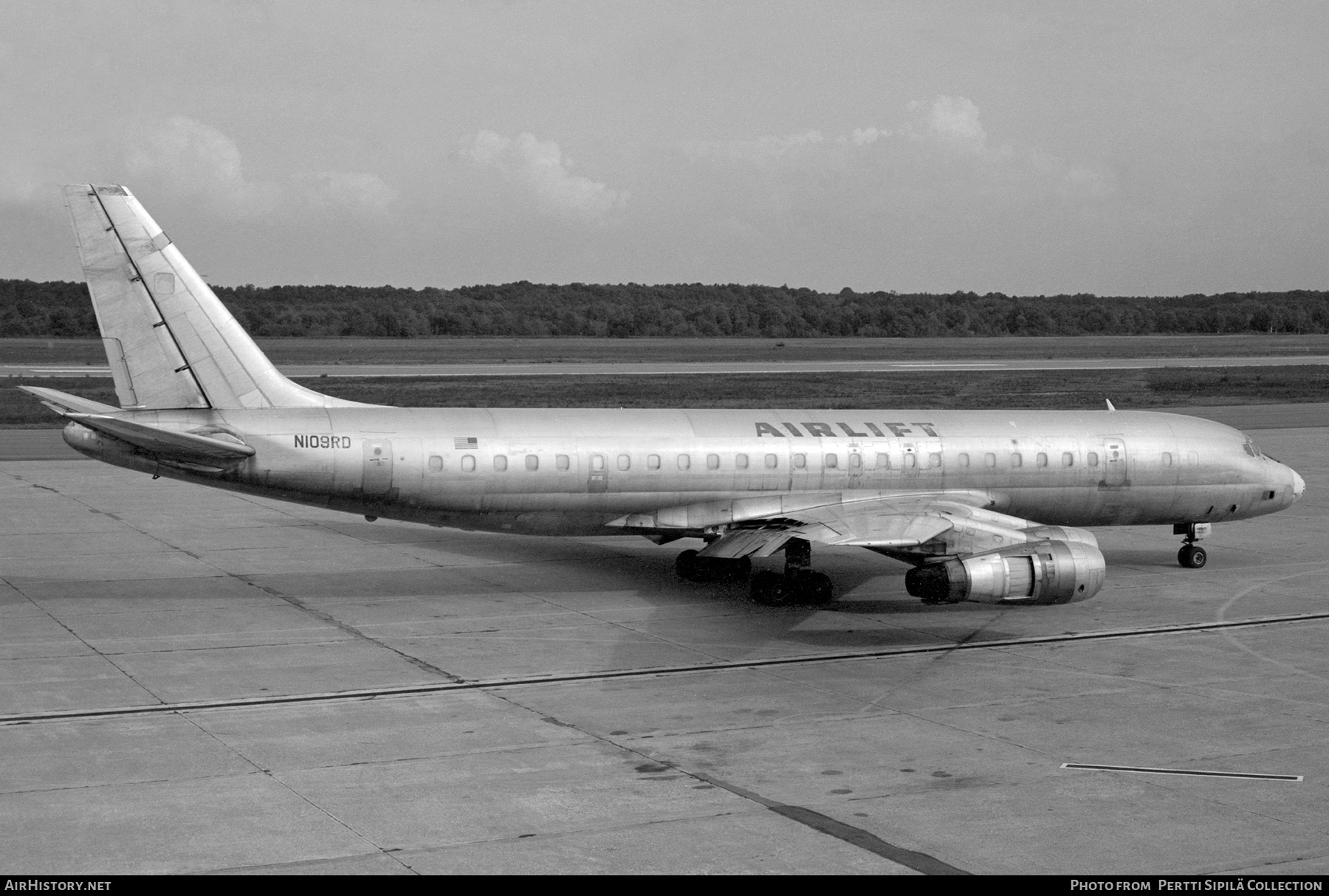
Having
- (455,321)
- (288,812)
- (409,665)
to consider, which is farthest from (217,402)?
(455,321)

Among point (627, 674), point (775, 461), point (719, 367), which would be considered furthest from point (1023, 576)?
point (719, 367)

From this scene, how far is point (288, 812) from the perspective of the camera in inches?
577

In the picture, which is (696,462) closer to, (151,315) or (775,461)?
(775,461)

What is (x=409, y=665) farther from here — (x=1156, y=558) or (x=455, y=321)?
(x=455, y=321)

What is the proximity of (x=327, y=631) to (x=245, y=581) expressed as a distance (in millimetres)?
5171

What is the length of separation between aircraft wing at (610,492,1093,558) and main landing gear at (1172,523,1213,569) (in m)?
6.08

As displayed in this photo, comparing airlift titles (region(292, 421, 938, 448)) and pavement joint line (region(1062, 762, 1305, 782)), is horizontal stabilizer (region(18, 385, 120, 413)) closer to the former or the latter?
airlift titles (region(292, 421, 938, 448))

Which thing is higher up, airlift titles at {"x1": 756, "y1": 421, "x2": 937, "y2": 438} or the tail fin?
the tail fin

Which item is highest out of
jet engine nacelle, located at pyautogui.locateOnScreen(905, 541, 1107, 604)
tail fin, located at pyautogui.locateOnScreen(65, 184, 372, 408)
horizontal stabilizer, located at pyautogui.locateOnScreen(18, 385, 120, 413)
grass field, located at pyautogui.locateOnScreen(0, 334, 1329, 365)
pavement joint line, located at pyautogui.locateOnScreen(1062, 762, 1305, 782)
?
grass field, located at pyautogui.locateOnScreen(0, 334, 1329, 365)

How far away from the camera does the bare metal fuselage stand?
2566 centimetres

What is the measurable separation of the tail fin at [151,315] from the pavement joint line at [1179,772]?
16235mm

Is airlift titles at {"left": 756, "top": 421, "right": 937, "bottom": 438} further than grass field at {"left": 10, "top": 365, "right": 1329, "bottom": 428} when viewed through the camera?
No

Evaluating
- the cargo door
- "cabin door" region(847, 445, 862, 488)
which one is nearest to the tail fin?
the cargo door

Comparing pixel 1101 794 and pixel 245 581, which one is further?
pixel 245 581
